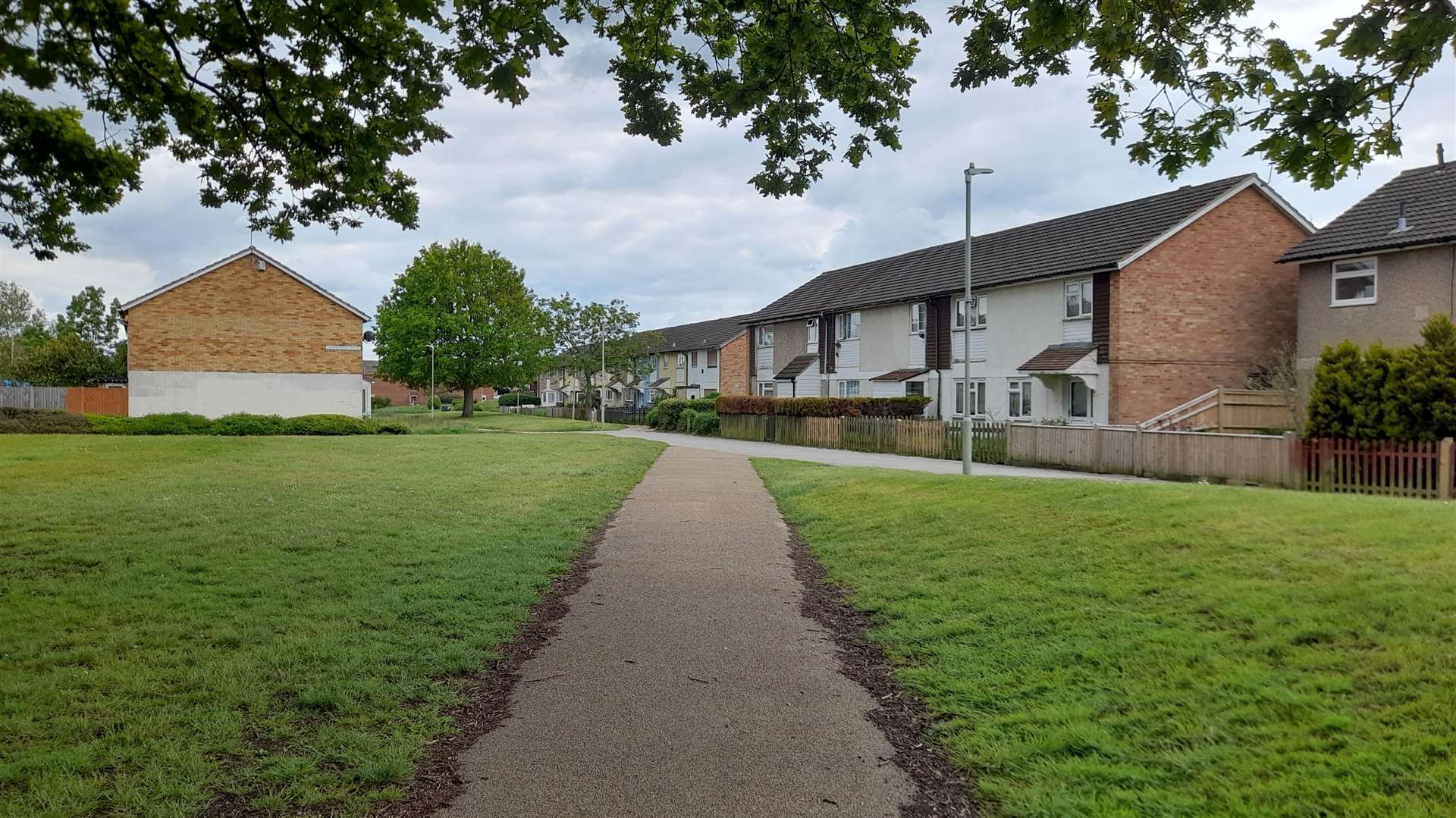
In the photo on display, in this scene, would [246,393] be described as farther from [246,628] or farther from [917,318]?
[246,628]

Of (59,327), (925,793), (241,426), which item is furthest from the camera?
(59,327)

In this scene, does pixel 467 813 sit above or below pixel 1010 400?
below

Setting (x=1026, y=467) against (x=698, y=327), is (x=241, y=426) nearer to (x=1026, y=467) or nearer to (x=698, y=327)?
(x=1026, y=467)

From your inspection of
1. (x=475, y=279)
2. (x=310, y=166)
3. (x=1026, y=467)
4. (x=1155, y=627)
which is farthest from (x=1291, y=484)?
(x=475, y=279)

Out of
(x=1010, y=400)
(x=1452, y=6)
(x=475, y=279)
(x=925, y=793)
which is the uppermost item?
(x=475, y=279)

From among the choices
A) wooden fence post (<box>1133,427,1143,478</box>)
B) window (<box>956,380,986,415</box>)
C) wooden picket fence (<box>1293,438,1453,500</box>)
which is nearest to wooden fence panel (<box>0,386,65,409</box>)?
window (<box>956,380,986,415</box>)

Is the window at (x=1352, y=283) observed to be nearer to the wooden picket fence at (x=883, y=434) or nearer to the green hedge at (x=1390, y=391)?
the wooden picket fence at (x=883, y=434)

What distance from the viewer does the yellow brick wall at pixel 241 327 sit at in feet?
144

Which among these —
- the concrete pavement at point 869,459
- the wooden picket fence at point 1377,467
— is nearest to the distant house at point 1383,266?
the wooden picket fence at point 1377,467

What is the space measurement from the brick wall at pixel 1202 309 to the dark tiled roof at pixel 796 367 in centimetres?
1966

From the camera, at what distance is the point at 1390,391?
1530 centimetres

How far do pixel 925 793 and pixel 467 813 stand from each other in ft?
7.12

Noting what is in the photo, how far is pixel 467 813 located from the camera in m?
3.96

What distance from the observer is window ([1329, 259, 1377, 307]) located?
25.5m
